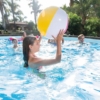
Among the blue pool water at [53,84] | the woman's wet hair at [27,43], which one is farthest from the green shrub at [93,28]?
the woman's wet hair at [27,43]

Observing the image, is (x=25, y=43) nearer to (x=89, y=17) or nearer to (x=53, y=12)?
(x=53, y=12)

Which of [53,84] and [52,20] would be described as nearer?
[52,20]

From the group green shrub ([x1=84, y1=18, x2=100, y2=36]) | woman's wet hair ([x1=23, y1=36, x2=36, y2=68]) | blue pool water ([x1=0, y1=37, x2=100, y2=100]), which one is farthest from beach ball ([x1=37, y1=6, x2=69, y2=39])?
green shrub ([x1=84, y1=18, x2=100, y2=36])

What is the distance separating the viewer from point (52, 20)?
320cm

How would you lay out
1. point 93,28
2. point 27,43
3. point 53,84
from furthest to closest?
point 93,28 < point 53,84 < point 27,43

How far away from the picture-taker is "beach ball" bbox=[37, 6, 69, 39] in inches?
123

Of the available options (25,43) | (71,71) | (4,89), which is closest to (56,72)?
(71,71)

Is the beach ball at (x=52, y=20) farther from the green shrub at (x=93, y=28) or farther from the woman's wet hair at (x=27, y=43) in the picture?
the green shrub at (x=93, y=28)

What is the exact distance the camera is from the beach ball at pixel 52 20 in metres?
3.13

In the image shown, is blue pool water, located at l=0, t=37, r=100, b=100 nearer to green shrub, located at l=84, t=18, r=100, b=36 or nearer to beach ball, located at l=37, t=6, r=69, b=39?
beach ball, located at l=37, t=6, r=69, b=39

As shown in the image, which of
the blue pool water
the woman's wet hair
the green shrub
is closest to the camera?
the woman's wet hair

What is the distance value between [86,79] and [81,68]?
1206mm

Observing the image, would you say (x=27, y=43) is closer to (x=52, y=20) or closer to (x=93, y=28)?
(x=52, y=20)

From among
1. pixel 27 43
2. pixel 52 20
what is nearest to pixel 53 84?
pixel 27 43
